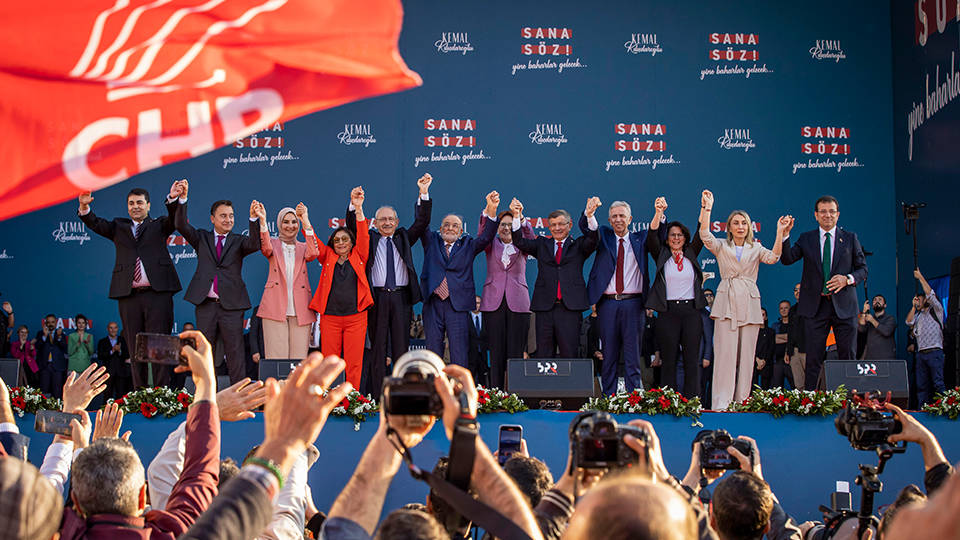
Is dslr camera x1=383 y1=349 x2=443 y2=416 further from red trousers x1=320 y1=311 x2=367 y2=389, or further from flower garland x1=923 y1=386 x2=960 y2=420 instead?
red trousers x1=320 y1=311 x2=367 y2=389

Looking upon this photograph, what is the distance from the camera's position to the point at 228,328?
8008 mm

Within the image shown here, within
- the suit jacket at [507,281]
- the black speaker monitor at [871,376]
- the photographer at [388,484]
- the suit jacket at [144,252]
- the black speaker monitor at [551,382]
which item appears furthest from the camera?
the suit jacket at [507,281]

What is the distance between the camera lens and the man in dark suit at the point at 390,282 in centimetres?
838

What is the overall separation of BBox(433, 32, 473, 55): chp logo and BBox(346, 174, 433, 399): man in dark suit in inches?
182

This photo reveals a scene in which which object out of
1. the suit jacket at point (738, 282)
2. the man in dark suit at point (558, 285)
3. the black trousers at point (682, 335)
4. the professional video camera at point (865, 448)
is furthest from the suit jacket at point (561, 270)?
the professional video camera at point (865, 448)

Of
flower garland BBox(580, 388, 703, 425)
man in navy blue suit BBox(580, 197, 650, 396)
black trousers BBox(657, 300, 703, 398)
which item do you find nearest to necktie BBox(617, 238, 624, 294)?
man in navy blue suit BBox(580, 197, 650, 396)

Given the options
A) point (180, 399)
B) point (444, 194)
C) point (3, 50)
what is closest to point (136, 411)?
point (180, 399)

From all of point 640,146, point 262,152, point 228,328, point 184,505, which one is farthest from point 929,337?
point 184,505

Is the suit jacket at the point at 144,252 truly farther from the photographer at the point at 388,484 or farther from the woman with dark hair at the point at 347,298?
the photographer at the point at 388,484

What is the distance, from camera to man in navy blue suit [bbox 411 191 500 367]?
8.44 meters

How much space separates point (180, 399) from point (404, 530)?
204 inches

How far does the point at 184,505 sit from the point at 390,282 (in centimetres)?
616

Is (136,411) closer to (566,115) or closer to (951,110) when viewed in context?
(566,115)

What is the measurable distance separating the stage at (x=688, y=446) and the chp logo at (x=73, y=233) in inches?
269
